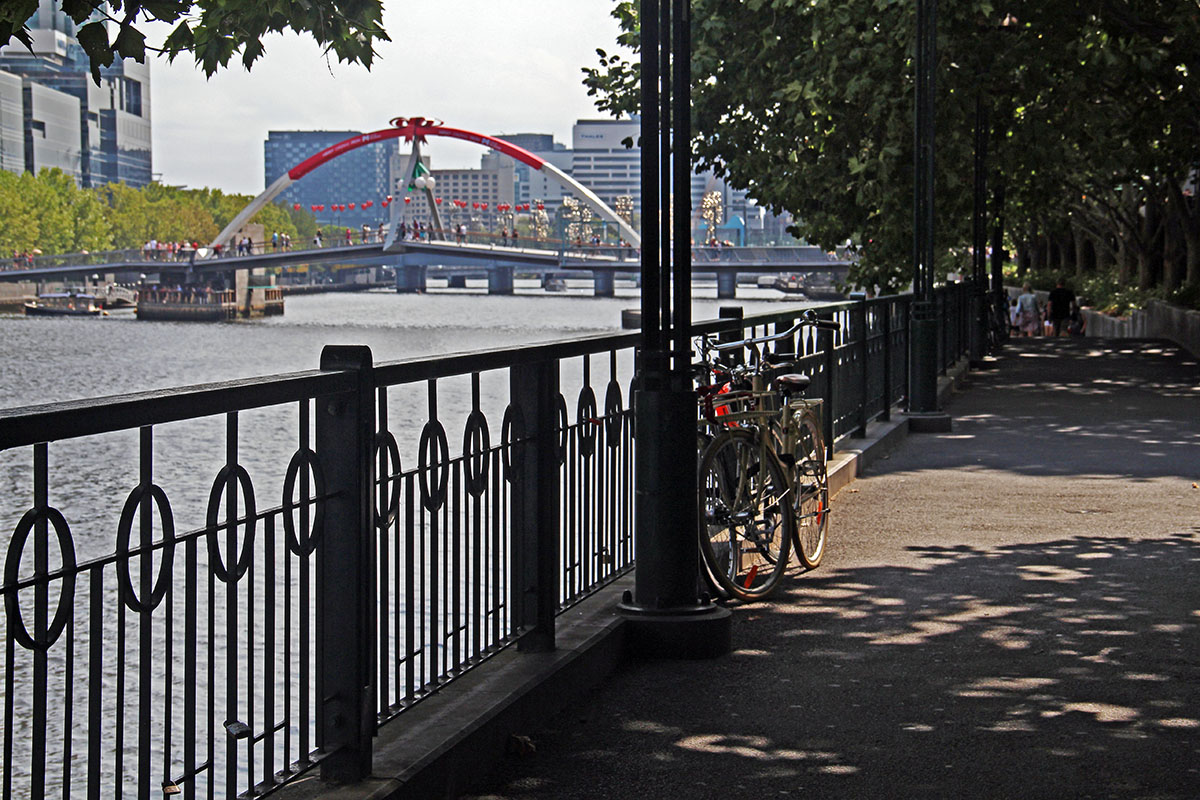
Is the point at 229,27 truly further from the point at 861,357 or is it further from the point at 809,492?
the point at 861,357

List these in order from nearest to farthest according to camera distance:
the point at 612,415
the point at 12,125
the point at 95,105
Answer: the point at 612,415, the point at 12,125, the point at 95,105

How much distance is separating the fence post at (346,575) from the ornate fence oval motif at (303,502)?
0.04 m

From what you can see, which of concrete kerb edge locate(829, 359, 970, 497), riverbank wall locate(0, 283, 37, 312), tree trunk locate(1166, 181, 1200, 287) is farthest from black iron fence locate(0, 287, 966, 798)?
riverbank wall locate(0, 283, 37, 312)

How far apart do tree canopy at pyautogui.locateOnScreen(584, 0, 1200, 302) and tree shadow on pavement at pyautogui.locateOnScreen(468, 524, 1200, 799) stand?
16.4 meters

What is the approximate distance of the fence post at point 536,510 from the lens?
18.5ft

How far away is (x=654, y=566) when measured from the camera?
20.8 ft

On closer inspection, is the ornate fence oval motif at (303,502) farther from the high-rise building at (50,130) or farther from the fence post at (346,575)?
the high-rise building at (50,130)

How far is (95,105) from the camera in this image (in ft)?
600

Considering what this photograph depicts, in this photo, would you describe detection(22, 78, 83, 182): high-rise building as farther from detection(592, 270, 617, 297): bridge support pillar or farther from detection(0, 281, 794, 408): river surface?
detection(592, 270, 617, 297): bridge support pillar

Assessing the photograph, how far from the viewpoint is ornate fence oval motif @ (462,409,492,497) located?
201 inches

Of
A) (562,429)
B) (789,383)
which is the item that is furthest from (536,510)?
(789,383)

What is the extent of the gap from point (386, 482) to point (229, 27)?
18.6ft

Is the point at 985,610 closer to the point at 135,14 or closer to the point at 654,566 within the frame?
the point at 654,566

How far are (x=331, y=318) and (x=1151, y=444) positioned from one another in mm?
91759
